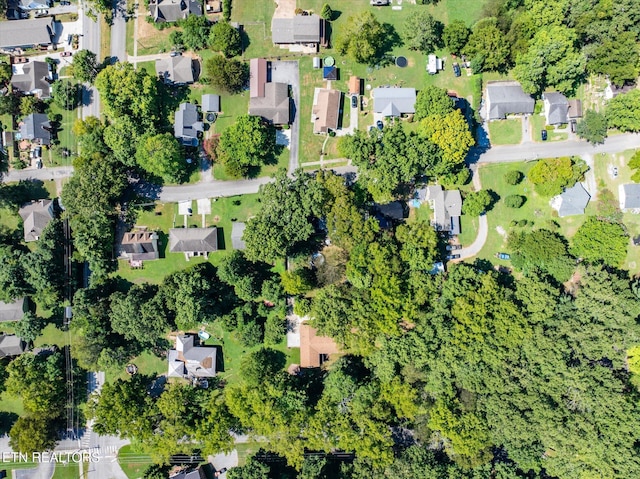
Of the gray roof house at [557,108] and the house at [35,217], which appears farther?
the house at [35,217]

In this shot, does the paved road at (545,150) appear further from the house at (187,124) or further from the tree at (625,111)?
the house at (187,124)

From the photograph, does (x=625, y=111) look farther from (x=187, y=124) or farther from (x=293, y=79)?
(x=187, y=124)

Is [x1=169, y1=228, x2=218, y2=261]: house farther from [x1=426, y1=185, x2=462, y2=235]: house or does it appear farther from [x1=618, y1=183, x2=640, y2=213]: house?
[x1=618, y1=183, x2=640, y2=213]: house

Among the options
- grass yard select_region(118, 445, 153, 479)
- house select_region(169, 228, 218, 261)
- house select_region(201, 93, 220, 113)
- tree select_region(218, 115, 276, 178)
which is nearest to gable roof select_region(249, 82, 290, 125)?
tree select_region(218, 115, 276, 178)

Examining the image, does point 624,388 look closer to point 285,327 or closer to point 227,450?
point 285,327

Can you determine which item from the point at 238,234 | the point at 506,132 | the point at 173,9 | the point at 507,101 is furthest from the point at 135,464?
the point at 507,101

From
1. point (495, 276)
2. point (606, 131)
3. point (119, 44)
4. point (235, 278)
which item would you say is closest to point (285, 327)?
point (235, 278)

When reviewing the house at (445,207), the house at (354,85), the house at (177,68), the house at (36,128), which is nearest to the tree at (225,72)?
the house at (177,68)

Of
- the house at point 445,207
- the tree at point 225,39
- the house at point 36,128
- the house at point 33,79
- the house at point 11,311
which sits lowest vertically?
the house at point 11,311
